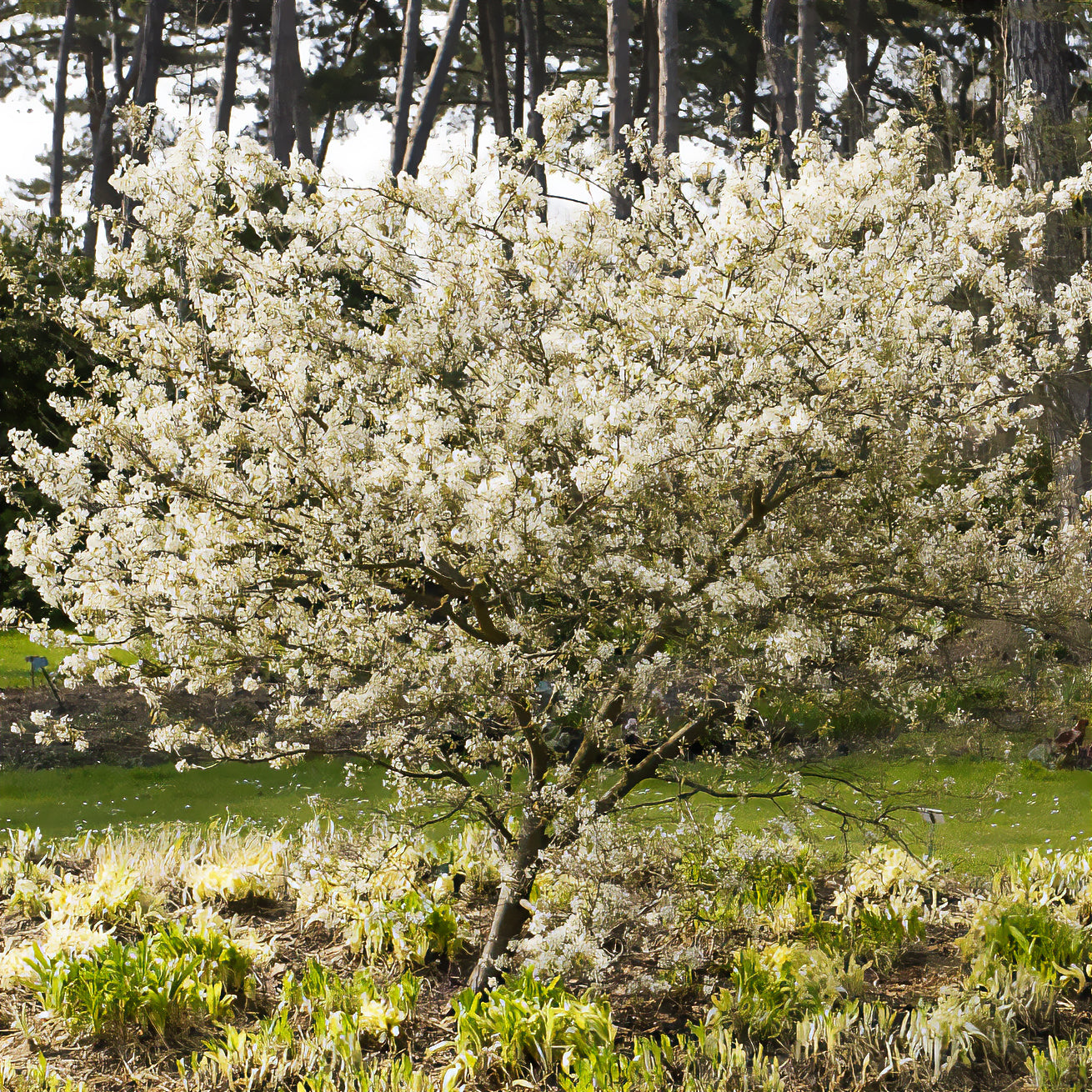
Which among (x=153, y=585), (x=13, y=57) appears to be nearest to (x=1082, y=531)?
(x=153, y=585)

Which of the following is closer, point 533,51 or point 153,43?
point 153,43

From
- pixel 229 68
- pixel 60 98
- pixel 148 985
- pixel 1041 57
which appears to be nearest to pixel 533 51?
pixel 229 68

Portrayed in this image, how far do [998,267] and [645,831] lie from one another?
9.78ft

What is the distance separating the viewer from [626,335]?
3676 millimetres

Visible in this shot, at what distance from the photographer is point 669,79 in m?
13.9

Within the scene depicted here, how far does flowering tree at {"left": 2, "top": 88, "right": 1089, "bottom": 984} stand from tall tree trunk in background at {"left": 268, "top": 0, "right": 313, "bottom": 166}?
12187 millimetres

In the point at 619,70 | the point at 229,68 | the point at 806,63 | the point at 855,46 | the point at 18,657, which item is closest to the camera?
the point at 18,657

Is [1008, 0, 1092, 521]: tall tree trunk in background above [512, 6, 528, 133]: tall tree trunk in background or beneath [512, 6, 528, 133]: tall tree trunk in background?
beneath

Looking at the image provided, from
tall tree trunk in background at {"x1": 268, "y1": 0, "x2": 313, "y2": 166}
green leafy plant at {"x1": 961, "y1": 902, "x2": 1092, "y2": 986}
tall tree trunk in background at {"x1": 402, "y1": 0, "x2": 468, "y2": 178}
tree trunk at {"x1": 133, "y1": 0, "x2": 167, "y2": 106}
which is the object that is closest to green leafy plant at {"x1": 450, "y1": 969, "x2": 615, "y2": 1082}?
green leafy plant at {"x1": 961, "y1": 902, "x2": 1092, "y2": 986}

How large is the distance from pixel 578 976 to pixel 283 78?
1490cm

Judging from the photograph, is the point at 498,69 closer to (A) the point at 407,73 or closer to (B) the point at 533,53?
(B) the point at 533,53

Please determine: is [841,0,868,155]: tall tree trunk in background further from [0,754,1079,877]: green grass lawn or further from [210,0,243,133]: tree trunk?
[0,754,1079,877]: green grass lawn

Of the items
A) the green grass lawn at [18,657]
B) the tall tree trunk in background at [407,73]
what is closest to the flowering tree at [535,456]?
the green grass lawn at [18,657]

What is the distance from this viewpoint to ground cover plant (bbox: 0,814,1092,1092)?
A: 365 cm
